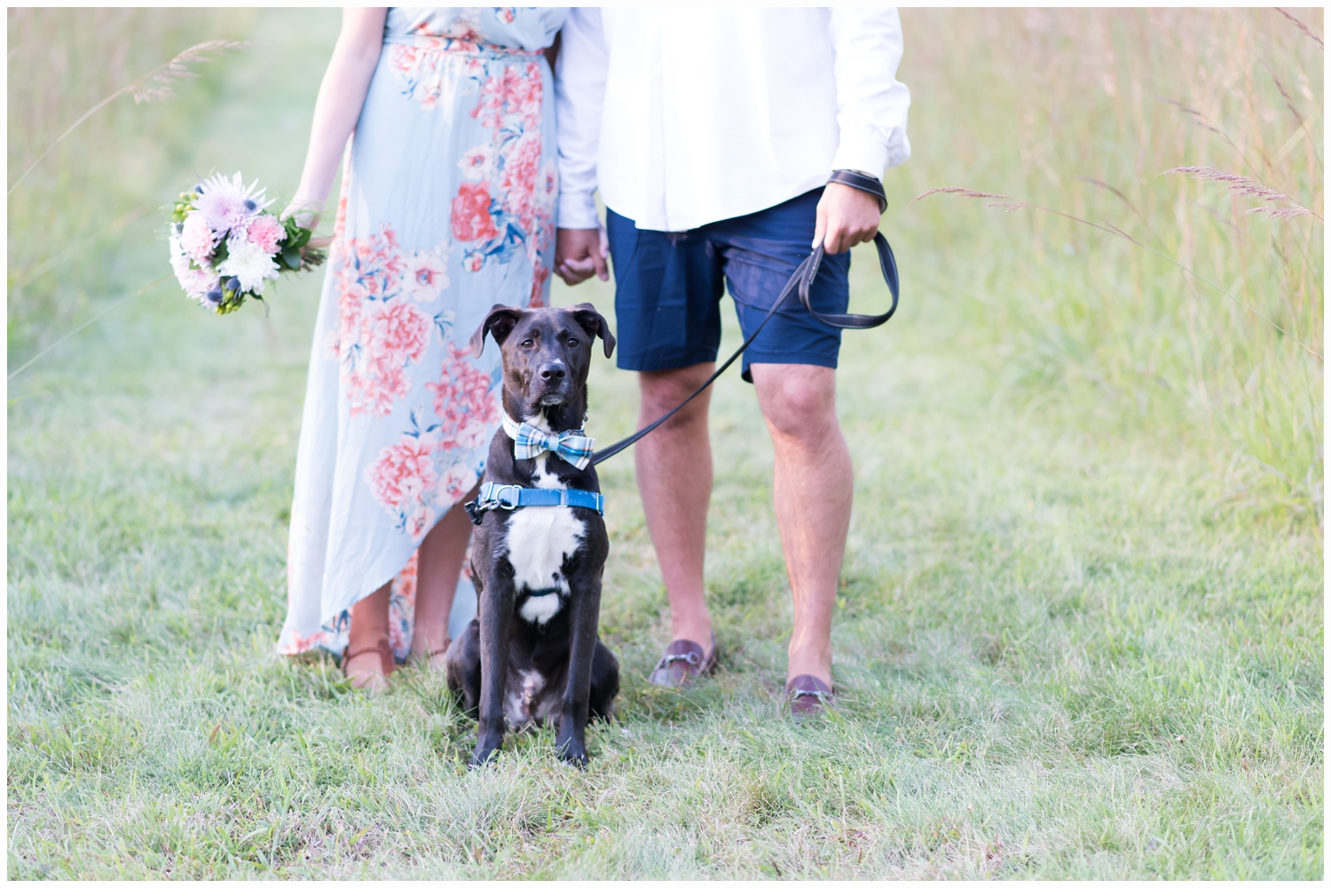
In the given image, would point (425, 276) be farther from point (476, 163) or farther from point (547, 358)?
point (547, 358)

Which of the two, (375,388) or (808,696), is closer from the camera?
(808,696)

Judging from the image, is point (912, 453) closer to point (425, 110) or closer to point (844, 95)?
point (844, 95)

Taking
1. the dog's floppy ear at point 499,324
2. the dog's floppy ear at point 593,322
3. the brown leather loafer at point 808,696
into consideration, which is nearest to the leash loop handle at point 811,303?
the dog's floppy ear at point 593,322

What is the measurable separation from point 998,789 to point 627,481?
7.89 feet

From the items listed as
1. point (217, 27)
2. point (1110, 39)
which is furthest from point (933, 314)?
point (217, 27)

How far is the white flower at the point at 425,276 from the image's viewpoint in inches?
108

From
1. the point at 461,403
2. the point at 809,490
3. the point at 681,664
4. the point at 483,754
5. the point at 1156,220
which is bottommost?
the point at 483,754

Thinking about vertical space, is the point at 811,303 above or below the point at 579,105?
below

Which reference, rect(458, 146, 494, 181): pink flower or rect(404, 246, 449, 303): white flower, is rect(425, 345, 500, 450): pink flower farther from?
rect(458, 146, 494, 181): pink flower

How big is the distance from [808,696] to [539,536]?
2.52ft

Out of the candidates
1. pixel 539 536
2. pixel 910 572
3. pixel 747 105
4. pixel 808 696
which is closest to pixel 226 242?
pixel 539 536

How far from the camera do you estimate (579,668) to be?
7.98 feet

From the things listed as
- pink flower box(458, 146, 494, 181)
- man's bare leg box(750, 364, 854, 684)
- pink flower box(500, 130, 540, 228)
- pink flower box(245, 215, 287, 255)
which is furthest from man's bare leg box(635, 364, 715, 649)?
pink flower box(245, 215, 287, 255)

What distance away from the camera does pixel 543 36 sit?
2758 millimetres
